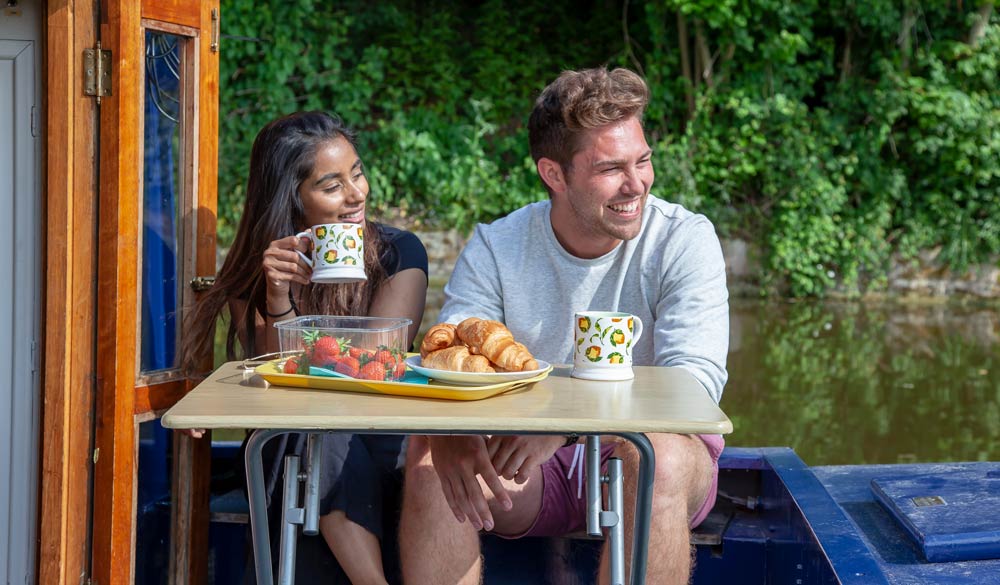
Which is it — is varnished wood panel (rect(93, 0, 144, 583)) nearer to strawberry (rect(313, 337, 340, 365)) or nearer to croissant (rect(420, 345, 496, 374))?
strawberry (rect(313, 337, 340, 365))

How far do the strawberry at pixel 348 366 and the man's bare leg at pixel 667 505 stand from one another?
573mm

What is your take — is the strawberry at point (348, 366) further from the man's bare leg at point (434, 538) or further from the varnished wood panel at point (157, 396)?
the varnished wood panel at point (157, 396)

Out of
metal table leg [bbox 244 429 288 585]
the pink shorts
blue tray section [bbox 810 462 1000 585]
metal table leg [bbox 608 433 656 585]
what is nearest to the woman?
the pink shorts

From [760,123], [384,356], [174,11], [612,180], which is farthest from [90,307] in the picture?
[760,123]

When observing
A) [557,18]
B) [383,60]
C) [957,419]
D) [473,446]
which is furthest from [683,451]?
[557,18]

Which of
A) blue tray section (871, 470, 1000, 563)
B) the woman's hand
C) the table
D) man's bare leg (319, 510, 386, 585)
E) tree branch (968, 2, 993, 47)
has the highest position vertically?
tree branch (968, 2, 993, 47)

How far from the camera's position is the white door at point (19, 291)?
2307mm

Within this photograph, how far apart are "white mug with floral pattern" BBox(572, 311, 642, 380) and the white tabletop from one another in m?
0.04

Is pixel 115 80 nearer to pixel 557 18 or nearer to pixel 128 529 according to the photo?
pixel 128 529

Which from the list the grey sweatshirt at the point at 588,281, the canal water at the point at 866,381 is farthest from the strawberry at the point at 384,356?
the canal water at the point at 866,381

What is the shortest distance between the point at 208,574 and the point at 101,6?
131 centimetres

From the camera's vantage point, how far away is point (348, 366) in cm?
189

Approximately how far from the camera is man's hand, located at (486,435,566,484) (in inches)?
80.2

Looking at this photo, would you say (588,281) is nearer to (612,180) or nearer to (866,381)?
(612,180)
